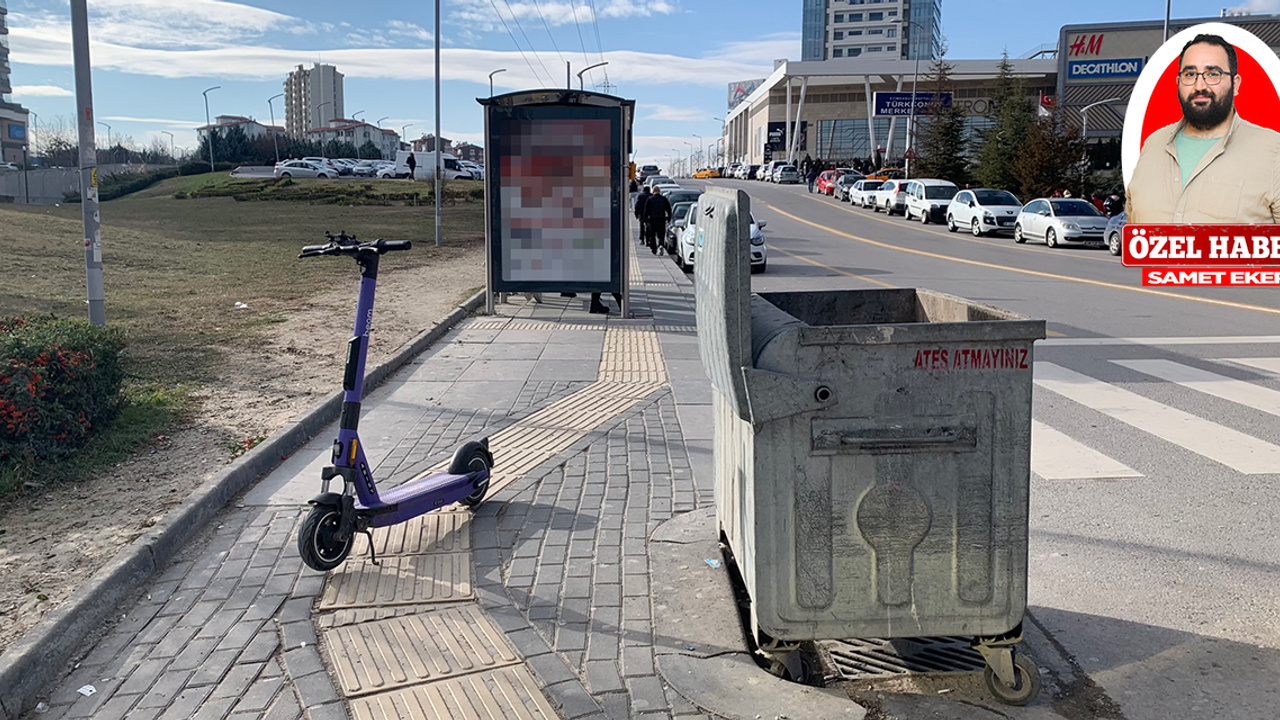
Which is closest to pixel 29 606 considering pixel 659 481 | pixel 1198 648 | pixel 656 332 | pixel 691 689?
pixel 691 689

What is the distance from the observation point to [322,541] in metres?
4.83

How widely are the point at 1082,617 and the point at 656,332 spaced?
908 centimetres

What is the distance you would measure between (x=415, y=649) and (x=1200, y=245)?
27.8m

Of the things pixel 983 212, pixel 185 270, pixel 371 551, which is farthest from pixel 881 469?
pixel 983 212

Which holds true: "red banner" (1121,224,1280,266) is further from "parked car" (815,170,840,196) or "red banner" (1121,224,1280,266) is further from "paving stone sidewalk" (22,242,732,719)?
"parked car" (815,170,840,196)

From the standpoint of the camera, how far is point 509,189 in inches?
553

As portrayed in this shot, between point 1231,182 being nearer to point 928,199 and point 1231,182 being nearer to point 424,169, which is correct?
point 928,199

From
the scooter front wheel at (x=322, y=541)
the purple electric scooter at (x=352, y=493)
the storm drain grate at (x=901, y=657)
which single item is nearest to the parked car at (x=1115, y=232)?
the storm drain grate at (x=901, y=657)

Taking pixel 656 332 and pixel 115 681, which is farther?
pixel 656 332

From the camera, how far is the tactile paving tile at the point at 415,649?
152 inches

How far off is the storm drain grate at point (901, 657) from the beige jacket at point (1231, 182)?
2791cm

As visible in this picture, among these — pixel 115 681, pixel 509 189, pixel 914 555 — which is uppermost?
pixel 509 189

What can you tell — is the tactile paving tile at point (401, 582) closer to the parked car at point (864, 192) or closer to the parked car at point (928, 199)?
the parked car at point (928, 199)

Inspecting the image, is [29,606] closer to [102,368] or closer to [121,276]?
[102,368]
